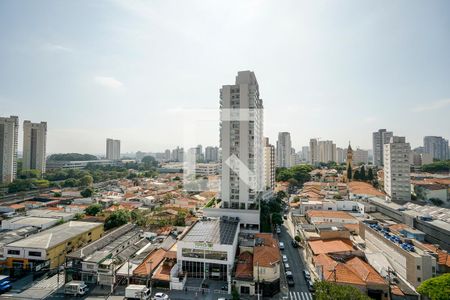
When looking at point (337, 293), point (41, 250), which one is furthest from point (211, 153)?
point (337, 293)

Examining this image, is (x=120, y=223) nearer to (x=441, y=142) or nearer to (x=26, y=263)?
(x=26, y=263)

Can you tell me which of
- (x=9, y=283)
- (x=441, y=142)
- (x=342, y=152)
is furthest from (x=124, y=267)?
(x=441, y=142)

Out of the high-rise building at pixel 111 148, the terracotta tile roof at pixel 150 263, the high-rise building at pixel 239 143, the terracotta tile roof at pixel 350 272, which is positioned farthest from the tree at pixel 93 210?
the high-rise building at pixel 111 148

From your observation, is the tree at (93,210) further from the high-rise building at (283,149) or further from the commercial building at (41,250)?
the high-rise building at (283,149)

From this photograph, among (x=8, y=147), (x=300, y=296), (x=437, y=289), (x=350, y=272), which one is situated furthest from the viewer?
(x=8, y=147)

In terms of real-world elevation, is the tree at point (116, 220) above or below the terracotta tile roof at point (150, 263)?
above

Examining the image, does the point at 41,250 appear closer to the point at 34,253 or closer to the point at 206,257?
the point at 34,253
